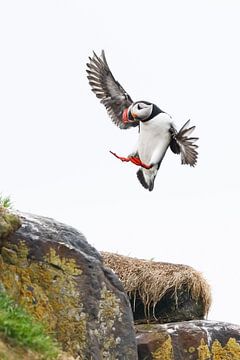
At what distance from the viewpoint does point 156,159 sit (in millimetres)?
10680

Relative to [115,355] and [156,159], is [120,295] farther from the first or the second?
[156,159]

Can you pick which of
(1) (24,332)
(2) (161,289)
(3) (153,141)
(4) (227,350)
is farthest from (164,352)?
(1) (24,332)

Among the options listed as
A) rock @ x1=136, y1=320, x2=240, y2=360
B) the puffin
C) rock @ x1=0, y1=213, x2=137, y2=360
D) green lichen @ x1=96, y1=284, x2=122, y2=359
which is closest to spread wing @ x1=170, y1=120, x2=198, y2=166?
the puffin

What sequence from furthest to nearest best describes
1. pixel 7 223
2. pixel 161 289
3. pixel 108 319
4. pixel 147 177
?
1. pixel 161 289
2. pixel 147 177
3. pixel 108 319
4. pixel 7 223

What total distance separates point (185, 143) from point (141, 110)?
739 millimetres

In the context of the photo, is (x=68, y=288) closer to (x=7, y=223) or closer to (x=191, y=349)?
(x=7, y=223)

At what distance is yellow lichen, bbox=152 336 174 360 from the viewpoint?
1118cm

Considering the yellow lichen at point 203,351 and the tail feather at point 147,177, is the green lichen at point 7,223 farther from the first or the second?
the yellow lichen at point 203,351

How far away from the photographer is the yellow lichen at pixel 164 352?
11.2 metres

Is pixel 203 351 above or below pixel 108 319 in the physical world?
below

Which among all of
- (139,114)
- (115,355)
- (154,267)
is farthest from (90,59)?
(115,355)

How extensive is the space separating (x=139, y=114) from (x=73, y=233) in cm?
223

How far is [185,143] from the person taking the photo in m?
10.6

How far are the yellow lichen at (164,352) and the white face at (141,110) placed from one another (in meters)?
3.12
